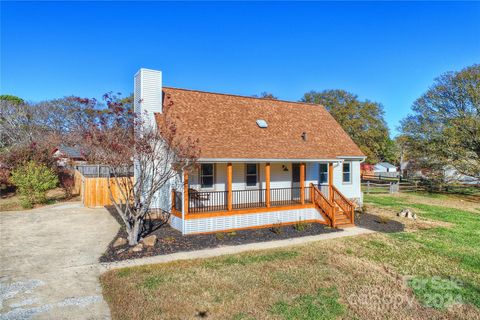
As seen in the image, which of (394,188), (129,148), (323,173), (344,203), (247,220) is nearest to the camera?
(129,148)

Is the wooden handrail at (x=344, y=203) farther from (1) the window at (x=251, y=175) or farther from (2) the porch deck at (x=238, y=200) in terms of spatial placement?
(1) the window at (x=251, y=175)

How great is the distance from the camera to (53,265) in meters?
8.31

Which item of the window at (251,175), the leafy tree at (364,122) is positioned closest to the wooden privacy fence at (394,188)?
the leafy tree at (364,122)

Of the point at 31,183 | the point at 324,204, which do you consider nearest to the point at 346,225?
the point at 324,204

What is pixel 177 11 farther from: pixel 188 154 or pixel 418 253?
pixel 418 253

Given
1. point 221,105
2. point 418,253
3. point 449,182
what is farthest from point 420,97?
point 418,253

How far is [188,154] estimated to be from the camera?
1040 cm

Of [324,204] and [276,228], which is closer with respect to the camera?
[276,228]

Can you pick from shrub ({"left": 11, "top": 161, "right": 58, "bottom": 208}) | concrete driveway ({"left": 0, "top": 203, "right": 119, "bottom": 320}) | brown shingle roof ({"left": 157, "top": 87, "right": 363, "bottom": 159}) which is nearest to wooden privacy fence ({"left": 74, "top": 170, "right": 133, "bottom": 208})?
concrete driveway ({"left": 0, "top": 203, "right": 119, "bottom": 320})

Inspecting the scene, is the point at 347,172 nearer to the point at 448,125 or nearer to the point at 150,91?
the point at 150,91

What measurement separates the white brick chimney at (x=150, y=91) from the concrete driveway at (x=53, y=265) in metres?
5.28

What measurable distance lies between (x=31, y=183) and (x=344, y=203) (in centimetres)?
1705

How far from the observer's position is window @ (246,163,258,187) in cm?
1461

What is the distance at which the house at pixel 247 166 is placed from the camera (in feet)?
40.3
